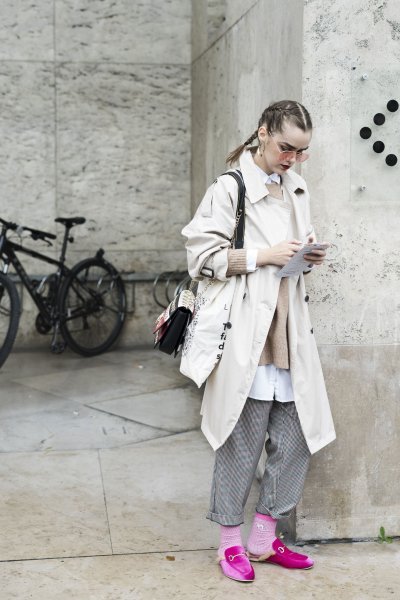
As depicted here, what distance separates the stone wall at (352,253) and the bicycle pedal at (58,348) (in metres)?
4.43

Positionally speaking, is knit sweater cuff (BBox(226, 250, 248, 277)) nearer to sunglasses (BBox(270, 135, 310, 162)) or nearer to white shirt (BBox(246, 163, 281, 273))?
white shirt (BBox(246, 163, 281, 273))

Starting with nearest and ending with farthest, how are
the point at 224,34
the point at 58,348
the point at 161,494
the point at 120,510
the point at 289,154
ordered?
the point at 289,154, the point at 120,510, the point at 161,494, the point at 224,34, the point at 58,348

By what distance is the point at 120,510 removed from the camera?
4617 mm

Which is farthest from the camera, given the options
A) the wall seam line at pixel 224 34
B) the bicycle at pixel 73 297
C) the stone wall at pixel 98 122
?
the stone wall at pixel 98 122

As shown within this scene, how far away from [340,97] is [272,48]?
2.65 ft

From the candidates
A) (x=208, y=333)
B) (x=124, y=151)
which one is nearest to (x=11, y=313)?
(x=124, y=151)

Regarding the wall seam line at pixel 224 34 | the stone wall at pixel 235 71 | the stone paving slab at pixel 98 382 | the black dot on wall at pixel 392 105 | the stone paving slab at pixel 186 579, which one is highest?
the wall seam line at pixel 224 34

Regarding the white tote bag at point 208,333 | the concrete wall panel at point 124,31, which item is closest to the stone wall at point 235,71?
the concrete wall panel at point 124,31

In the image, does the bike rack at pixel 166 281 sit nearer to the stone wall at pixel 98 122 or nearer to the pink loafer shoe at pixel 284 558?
the stone wall at pixel 98 122

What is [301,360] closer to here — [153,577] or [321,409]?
[321,409]

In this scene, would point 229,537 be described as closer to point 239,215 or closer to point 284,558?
point 284,558

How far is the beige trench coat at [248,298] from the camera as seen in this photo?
144 inches

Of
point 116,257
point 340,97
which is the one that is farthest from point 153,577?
point 116,257

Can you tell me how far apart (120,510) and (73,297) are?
4340 mm
